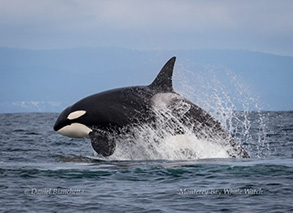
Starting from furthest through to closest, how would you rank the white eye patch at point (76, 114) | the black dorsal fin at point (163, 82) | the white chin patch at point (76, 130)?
the white chin patch at point (76, 130), the white eye patch at point (76, 114), the black dorsal fin at point (163, 82)

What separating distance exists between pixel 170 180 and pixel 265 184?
1599 mm

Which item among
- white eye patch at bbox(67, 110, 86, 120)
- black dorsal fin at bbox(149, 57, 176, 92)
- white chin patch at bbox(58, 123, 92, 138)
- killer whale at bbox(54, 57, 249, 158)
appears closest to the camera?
killer whale at bbox(54, 57, 249, 158)

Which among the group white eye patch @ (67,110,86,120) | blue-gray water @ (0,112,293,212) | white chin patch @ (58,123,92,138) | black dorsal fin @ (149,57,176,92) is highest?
black dorsal fin @ (149,57,176,92)

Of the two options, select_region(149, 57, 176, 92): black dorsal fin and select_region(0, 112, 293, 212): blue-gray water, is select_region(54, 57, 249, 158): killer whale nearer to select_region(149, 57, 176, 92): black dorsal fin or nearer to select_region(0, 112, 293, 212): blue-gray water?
select_region(149, 57, 176, 92): black dorsal fin

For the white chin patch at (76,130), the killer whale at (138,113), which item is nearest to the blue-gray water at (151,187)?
the killer whale at (138,113)

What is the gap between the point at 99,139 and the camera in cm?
1266

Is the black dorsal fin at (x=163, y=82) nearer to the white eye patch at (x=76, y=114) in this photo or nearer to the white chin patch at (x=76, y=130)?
the white eye patch at (x=76, y=114)

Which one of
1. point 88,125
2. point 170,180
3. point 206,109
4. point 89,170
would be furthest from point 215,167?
point 88,125

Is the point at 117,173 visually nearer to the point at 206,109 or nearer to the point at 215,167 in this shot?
the point at 215,167

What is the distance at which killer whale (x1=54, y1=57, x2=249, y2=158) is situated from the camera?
12.3 m

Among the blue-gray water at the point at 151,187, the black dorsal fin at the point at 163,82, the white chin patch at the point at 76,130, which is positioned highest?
the black dorsal fin at the point at 163,82

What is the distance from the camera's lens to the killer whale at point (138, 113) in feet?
40.3

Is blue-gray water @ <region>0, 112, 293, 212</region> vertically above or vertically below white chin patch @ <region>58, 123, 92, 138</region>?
below

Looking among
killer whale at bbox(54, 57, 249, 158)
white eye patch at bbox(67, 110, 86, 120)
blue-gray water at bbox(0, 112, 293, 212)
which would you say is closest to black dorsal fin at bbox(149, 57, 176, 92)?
killer whale at bbox(54, 57, 249, 158)
